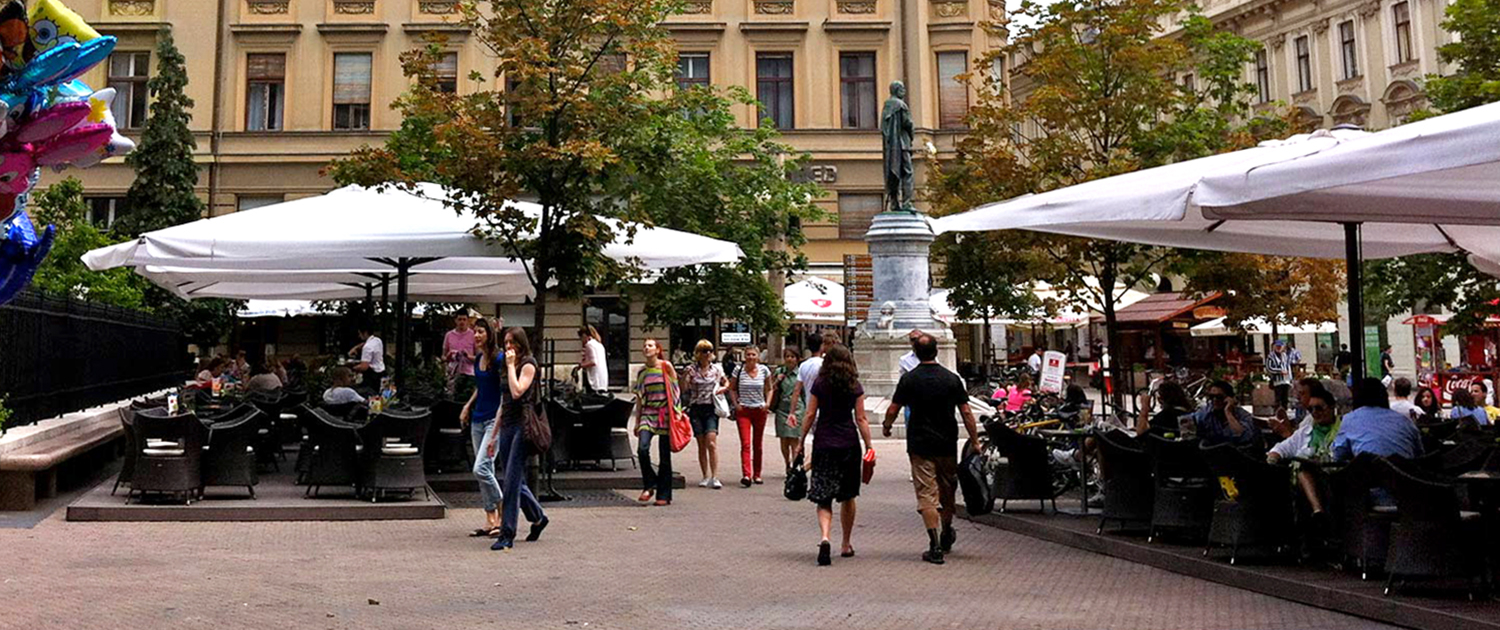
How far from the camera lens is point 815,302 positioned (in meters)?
32.0

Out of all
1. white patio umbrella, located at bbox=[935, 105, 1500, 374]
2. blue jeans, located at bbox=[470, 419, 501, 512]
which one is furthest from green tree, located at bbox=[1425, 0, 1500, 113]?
blue jeans, located at bbox=[470, 419, 501, 512]

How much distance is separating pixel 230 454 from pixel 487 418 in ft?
9.38

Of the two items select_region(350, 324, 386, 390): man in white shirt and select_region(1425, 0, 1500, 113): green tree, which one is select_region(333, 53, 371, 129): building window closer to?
select_region(350, 324, 386, 390): man in white shirt

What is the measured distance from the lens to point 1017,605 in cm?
775

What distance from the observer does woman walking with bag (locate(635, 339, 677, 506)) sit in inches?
501

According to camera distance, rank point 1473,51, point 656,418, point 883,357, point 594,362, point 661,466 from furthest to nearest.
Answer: point 883,357 < point 1473,51 < point 594,362 < point 656,418 < point 661,466

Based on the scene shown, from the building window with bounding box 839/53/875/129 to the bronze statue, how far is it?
1386cm

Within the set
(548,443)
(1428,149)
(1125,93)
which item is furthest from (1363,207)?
(1125,93)

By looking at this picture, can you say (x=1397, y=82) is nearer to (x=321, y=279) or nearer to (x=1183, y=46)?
(x=1183, y=46)

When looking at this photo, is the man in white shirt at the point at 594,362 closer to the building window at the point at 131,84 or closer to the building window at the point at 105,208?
the building window at the point at 105,208

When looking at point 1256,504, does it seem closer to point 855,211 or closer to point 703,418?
point 703,418

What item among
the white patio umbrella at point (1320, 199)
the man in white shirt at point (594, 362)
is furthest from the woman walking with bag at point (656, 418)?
the white patio umbrella at point (1320, 199)

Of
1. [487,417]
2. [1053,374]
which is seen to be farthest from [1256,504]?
[1053,374]

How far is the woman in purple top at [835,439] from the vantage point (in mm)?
9328
